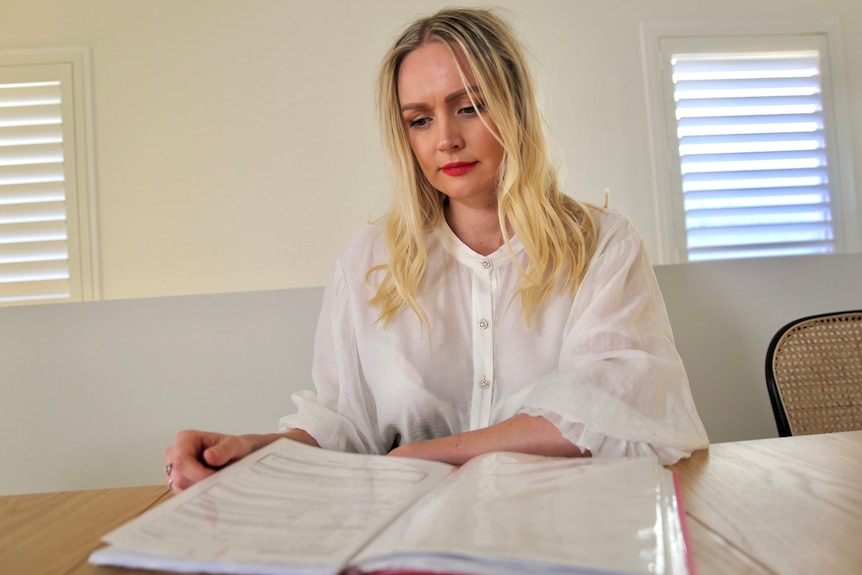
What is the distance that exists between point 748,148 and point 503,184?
1418 mm

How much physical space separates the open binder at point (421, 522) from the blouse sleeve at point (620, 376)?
0.15m

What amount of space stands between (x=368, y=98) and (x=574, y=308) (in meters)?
1.36

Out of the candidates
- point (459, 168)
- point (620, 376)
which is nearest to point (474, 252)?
point (459, 168)

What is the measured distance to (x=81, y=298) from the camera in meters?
2.34

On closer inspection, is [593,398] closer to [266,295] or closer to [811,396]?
[811,396]

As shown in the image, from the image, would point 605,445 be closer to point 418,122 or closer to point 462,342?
point 462,342

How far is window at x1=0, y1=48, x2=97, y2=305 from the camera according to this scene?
7.60ft

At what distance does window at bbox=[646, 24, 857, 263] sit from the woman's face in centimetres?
124

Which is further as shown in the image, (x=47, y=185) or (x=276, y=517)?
(x=47, y=185)

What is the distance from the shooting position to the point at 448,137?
1281 mm

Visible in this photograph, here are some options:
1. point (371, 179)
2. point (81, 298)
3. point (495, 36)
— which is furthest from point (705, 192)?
point (81, 298)

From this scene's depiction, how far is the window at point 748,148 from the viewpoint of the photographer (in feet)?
7.87

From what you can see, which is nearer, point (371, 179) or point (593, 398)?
point (593, 398)

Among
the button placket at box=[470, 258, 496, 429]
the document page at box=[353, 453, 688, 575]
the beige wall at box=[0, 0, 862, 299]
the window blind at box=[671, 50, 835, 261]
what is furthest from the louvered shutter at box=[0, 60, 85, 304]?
the document page at box=[353, 453, 688, 575]
